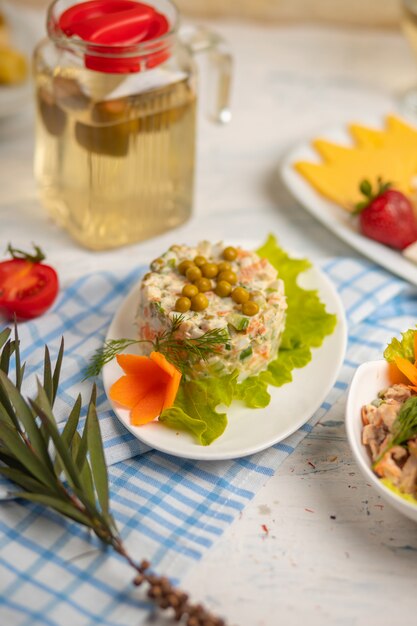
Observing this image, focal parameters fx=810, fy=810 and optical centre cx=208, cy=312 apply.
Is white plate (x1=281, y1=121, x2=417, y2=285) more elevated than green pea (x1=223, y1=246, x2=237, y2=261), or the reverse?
green pea (x1=223, y1=246, x2=237, y2=261)

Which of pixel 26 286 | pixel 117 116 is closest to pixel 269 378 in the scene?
pixel 26 286

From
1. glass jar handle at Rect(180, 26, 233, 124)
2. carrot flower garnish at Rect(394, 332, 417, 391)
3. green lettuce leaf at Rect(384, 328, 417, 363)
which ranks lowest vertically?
green lettuce leaf at Rect(384, 328, 417, 363)

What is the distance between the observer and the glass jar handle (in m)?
2.83

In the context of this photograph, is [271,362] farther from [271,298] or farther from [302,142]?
[302,142]

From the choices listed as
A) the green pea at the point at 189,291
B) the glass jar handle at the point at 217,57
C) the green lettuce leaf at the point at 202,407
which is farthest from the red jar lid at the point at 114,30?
the green lettuce leaf at the point at 202,407

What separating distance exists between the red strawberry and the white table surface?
0.16 m

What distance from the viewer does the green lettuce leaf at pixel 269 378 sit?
2096 mm

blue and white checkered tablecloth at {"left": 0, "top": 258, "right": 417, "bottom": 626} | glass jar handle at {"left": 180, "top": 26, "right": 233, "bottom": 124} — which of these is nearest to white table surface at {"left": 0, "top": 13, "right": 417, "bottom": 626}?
blue and white checkered tablecloth at {"left": 0, "top": 258, "right": 417, "bottom": 626}

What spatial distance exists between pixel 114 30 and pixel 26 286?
82 centimetres

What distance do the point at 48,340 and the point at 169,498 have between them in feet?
2.31

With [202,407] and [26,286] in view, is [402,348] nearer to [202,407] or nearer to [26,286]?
[202,407]

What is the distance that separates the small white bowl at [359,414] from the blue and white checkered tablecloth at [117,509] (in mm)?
216

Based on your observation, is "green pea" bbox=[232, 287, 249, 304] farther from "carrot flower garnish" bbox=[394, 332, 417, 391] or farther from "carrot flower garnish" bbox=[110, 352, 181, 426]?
"carrot flower garnish" bbox=[394, 332, 417, 391]

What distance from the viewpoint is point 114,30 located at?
243 centimetres
